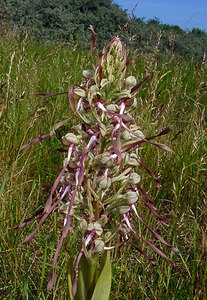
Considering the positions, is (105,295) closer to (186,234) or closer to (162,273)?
(162,273)

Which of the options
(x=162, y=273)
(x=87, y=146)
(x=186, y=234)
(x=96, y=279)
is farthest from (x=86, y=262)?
(x=186, y=234)

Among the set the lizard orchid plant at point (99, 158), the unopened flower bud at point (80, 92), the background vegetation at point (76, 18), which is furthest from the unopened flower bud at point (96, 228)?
the background vegetation at point (76, 18)

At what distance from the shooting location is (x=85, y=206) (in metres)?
1.03

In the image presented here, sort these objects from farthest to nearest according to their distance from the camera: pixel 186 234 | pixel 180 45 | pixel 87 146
A: 1. pixel 180 45
2. pixel 186 234
3. pixel 87 146

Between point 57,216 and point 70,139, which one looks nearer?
point 70,139

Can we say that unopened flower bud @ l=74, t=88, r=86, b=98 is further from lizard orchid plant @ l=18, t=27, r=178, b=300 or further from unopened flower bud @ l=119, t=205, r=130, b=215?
unopened flower bud @ l=119, t=205, r=130, b=215

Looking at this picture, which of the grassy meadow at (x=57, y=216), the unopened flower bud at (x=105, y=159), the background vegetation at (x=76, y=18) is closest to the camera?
the unopened flower bud at (x=105, y=159)

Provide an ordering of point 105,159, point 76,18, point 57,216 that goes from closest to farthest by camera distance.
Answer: point 105,159 → point 57,216 → point 76,18

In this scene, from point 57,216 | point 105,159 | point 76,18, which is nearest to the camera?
point 105,159

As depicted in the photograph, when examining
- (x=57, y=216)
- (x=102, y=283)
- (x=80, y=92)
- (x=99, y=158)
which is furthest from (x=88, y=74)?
(x=57, y=216)

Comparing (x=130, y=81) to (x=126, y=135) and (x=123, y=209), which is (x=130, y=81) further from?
(x=123, y=209)

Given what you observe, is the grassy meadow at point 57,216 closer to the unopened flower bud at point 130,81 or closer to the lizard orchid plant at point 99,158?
the lizard orchid plant at point 99,158

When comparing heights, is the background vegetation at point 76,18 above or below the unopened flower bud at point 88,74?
above

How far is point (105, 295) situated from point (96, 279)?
0.04 metres
